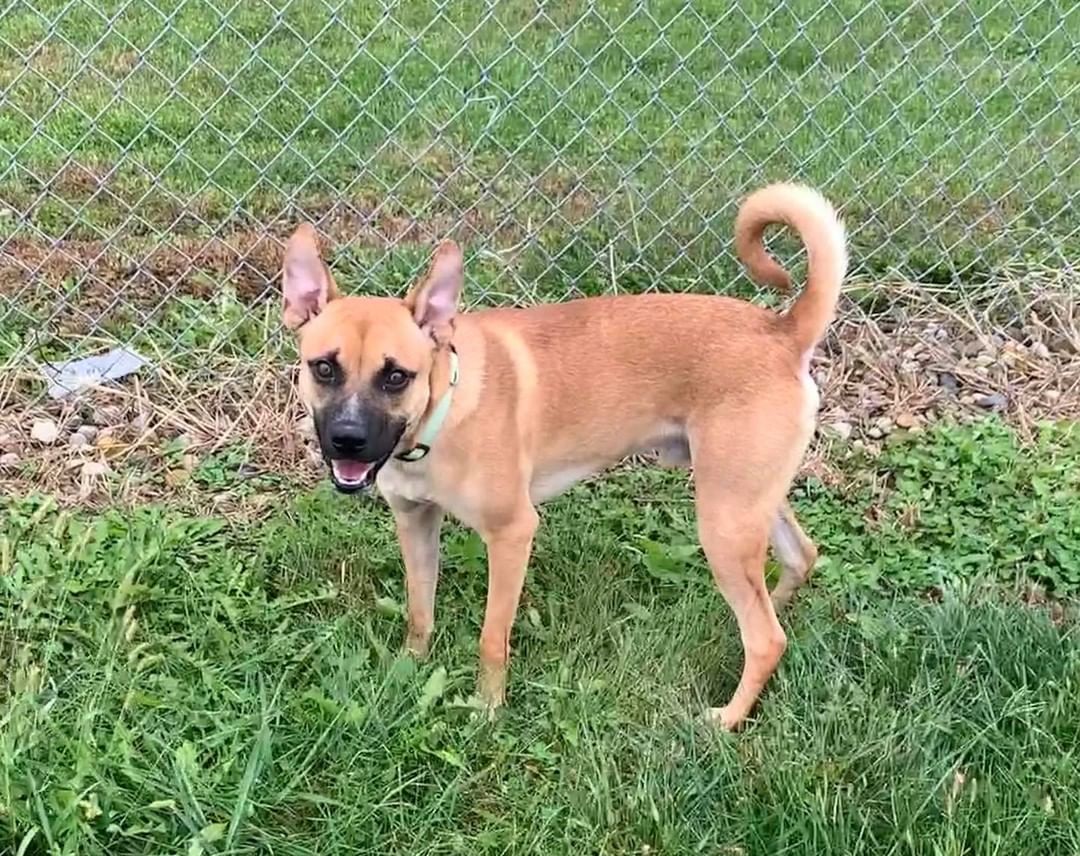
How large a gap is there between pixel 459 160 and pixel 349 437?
279 cm

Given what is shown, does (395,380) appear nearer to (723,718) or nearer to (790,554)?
(723,718)

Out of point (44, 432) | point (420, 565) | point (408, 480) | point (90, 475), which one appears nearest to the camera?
point (408, 480)

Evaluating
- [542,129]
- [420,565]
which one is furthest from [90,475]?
[542,129]

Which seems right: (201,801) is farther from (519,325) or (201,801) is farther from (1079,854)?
(1079,854)

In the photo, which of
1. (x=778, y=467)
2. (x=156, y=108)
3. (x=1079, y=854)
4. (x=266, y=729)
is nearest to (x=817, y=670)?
(x=778, y=467)

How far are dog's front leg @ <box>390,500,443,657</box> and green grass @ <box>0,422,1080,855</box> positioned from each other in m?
0.05

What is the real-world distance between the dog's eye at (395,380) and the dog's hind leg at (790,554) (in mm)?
1138

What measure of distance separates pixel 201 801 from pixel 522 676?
84 cm

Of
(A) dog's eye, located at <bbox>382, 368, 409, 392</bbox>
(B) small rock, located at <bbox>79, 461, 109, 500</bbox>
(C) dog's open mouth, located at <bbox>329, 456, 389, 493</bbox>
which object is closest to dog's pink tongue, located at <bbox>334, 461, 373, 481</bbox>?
(C) dog's open mouth, located at <bbox>329, 456, 389, 493</bbox>

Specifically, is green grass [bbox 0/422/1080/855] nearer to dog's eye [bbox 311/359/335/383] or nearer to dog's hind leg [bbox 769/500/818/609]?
dog's hind leg [bbox 769/500/818/609]

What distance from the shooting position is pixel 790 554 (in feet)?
10.6

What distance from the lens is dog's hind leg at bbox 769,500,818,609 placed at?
127 inches

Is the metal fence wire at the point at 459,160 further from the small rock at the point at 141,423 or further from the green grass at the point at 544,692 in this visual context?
the green grass at the point at 544,692

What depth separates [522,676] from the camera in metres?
2.94
